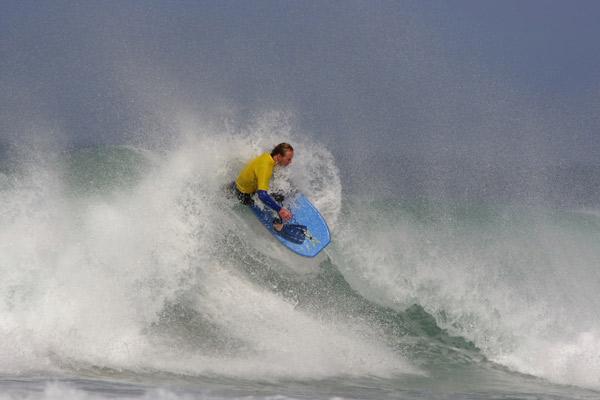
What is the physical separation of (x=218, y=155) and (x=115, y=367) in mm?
3254

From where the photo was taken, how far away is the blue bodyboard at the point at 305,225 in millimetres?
7809

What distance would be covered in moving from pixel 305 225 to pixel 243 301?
48.1 inches

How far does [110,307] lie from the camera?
699 centimetres

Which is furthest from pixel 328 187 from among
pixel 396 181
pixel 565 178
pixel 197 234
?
pixel 565 178

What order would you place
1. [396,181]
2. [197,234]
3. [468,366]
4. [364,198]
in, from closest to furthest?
[468,366] < [197,234] < [364,198] < [396,181]

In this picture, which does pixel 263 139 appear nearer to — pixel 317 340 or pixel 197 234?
pixel 197 234

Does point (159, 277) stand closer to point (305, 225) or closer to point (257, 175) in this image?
point (257, 175)

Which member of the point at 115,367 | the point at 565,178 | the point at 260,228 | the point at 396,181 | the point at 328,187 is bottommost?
the point at 115,367

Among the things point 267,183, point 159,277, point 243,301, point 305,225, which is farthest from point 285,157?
point 159,277

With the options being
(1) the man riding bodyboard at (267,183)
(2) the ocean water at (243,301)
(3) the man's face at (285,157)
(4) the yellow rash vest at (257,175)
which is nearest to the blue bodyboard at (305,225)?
(1) the man riding bodyboard at (267,183)

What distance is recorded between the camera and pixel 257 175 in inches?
277

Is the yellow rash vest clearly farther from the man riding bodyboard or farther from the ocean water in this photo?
the ocean water

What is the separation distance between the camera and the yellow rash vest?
274 inches

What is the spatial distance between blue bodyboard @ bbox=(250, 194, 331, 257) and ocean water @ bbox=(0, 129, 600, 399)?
0.23 metres
